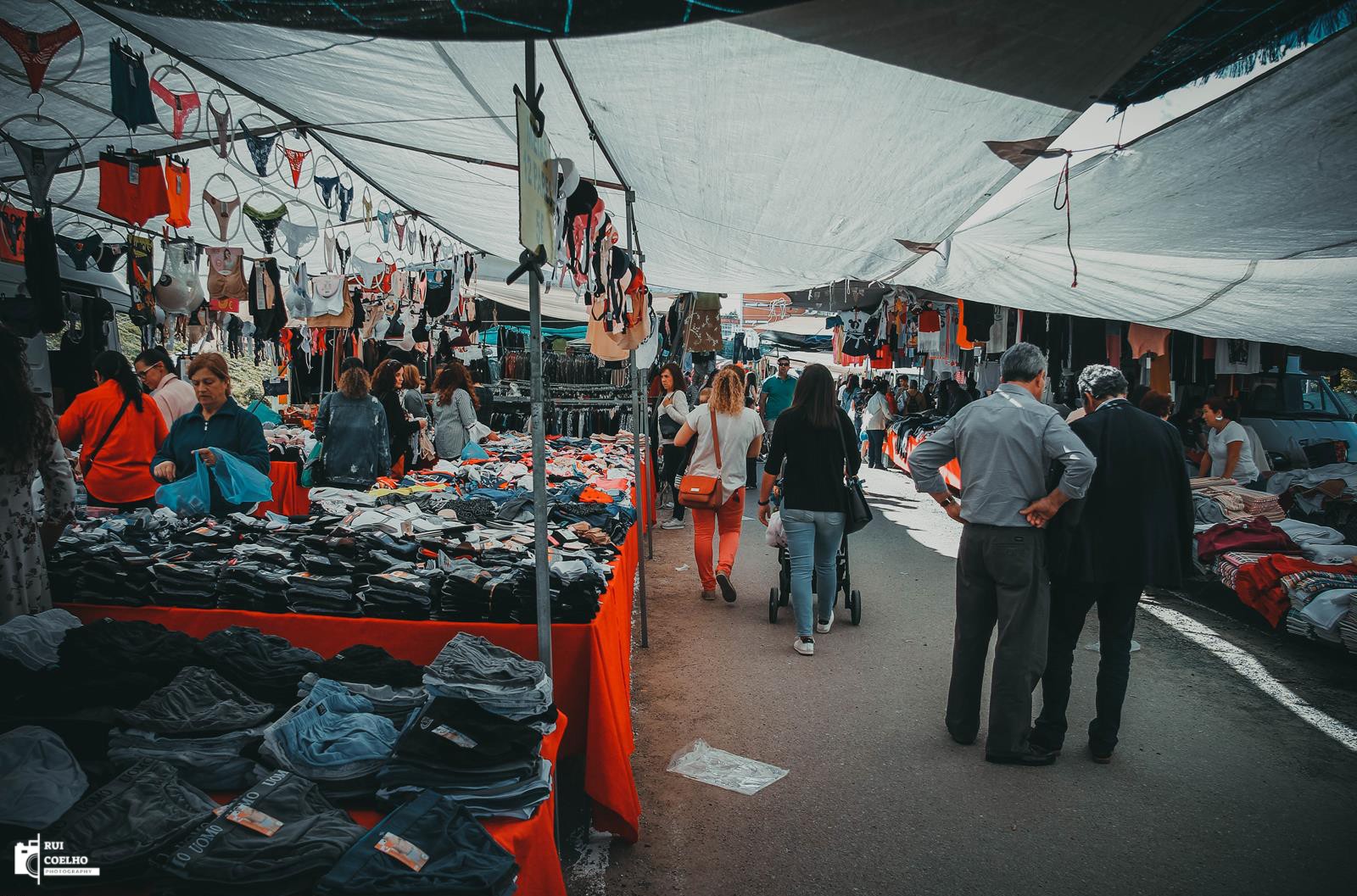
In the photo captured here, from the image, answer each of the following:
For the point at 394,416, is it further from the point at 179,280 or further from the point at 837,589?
the point at 837,589

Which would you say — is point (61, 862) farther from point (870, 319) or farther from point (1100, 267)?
point (870, 319)

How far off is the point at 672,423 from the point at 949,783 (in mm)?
6724

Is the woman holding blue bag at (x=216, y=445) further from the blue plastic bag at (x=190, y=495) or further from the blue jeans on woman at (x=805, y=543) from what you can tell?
Answer: the blue jeans on woman at (x=805, y=543)

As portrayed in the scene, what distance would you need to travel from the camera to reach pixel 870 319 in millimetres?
13695

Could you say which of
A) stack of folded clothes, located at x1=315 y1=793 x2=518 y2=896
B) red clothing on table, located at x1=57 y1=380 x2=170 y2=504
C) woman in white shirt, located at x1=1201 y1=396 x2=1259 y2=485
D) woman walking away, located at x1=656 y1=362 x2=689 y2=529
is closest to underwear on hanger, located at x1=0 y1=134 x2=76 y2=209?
red clothing on table, located at x1=57 y1=380 x2=170 y2=504

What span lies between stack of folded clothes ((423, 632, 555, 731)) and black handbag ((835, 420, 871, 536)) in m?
3.13

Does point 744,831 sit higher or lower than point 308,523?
lower

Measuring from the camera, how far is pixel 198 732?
2086 mm

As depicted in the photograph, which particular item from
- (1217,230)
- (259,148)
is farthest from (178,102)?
(1217,230)

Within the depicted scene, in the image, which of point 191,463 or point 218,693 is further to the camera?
point 191,463

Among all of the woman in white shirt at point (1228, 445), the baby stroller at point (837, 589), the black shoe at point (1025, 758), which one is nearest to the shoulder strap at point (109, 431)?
the baby stroller at point (837, 589)

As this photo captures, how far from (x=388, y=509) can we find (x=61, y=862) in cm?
327

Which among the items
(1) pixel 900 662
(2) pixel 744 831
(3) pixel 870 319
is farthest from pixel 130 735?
(3) pixel 870 319

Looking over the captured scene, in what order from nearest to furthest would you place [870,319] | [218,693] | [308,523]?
[218,693] → [308,523] → [870,319]
